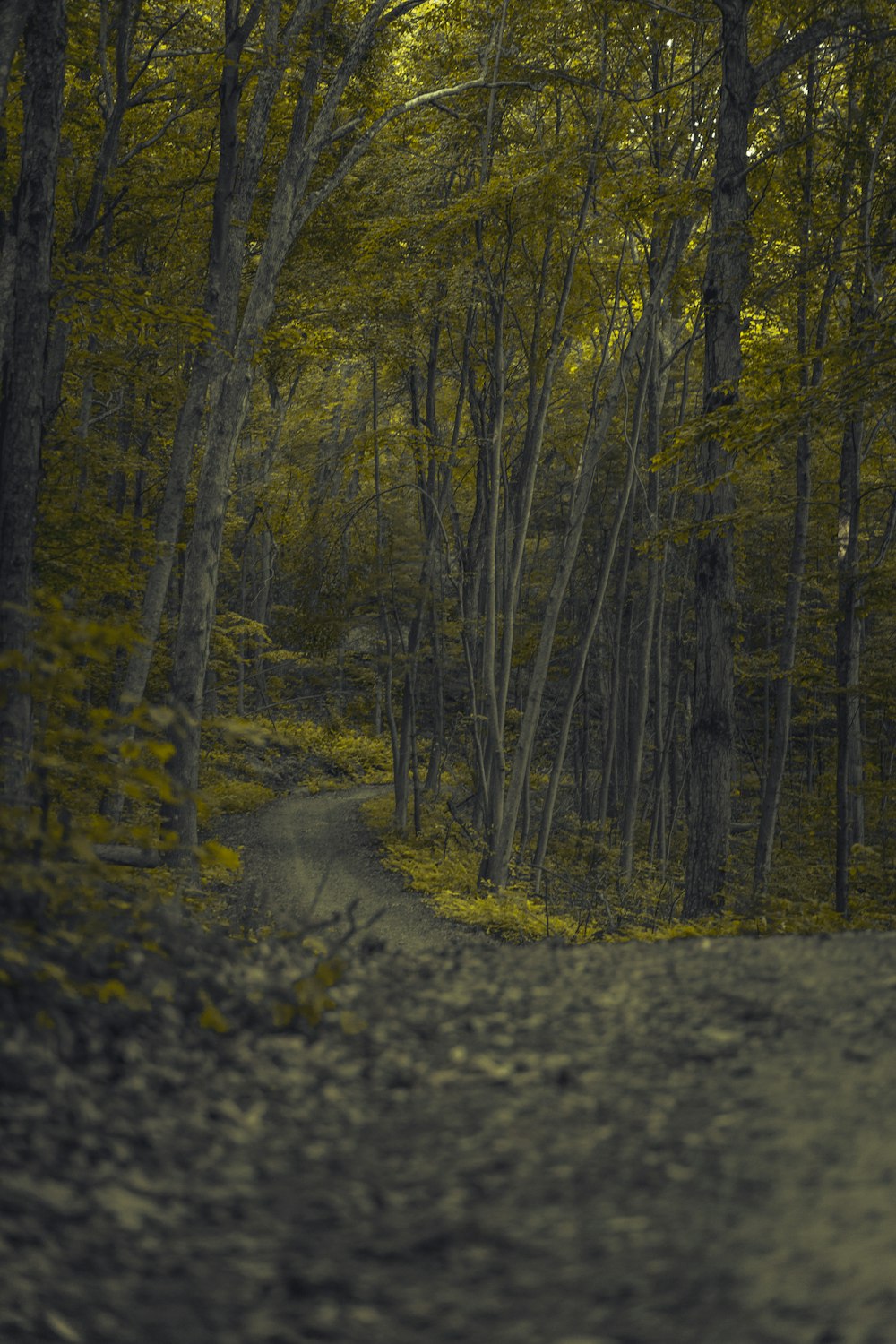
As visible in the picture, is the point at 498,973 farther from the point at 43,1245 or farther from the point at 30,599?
the point at 30,599

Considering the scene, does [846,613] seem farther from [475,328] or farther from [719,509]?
[475,328]

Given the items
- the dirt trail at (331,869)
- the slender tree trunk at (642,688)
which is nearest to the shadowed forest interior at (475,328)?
the slender tree trunk at (642,688)

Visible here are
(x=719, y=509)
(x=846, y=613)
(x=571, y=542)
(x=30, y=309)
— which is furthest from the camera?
(x=571, y=542)

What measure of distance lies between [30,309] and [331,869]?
8508mm

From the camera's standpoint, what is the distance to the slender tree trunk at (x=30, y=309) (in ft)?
24.0

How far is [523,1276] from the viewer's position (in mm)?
2191

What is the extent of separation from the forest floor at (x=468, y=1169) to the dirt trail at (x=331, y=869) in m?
6.31

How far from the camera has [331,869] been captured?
1404 cm

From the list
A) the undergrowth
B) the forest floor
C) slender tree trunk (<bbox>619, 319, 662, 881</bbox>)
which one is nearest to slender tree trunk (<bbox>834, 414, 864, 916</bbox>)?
the undergrowth

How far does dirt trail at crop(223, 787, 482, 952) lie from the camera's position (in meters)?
12.3

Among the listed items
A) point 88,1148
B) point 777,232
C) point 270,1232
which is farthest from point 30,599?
point 777,232

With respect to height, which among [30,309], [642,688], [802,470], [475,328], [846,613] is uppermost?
[475,328]

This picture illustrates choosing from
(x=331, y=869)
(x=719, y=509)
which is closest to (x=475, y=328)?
(x=719, y=509)

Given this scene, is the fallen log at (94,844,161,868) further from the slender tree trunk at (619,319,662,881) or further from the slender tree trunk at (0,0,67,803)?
the slender tree trunk at (619,319,662,881)
